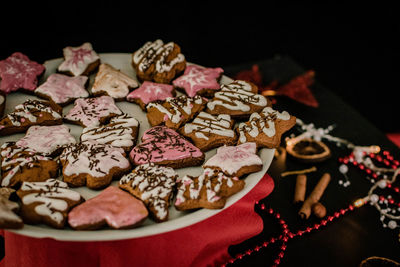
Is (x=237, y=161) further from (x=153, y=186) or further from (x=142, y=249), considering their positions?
(x=142, y=249)

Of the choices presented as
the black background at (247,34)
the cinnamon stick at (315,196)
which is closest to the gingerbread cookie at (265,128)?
the cinnamon stick at (315,196)

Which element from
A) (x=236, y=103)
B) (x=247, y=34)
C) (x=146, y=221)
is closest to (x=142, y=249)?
(x=146, y=221)

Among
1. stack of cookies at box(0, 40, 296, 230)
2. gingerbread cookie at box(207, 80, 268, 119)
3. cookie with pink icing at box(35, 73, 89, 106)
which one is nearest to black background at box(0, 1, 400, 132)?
stack of cookies at box(0, 40, 296, 230)

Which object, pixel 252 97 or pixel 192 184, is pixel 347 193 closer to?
pixel 252 97

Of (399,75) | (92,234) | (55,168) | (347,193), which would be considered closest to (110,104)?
(55,168)

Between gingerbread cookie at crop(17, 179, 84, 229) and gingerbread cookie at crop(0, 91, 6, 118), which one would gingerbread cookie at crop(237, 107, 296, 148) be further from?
gingerbread cookie at crop(0, 91, 6, 118)

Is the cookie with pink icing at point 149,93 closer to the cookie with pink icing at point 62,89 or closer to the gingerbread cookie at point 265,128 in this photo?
the cookie with pink icing at point 62,89
